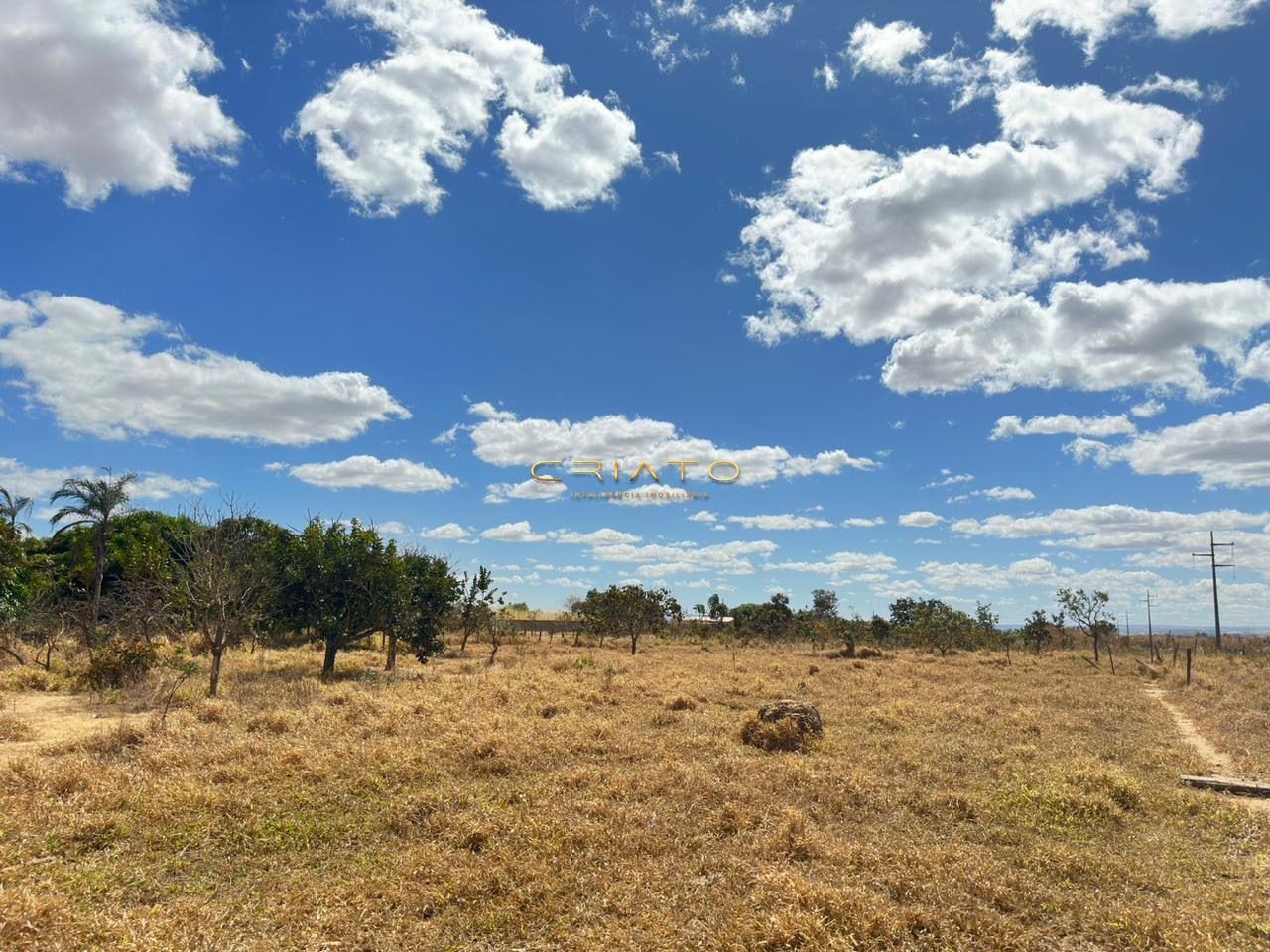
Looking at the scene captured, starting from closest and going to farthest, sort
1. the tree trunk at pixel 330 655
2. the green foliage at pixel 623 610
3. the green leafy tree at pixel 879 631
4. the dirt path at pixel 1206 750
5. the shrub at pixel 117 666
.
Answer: the dirt path at pixel 1206 750, the shrub at pixel 117 666, the tree trunk at pixel 330 655, the green foliage at pixel 623 610, the green leafy tree at pixel 879 631

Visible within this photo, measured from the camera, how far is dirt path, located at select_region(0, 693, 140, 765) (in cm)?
1537

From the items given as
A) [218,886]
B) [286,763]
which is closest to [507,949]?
[218,886]

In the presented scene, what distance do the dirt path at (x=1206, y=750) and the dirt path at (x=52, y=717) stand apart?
23721 millimetres

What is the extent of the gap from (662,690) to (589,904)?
17.2 meters

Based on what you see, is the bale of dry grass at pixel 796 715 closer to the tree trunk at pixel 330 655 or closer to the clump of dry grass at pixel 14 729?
the clump of dry grass at pixel 14 729

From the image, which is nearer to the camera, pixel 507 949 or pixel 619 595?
pixel 507 949

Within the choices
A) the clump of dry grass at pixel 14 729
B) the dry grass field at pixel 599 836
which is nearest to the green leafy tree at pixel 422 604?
the dry grass field at pixel 599 836

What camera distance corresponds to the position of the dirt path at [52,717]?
50.4 ft

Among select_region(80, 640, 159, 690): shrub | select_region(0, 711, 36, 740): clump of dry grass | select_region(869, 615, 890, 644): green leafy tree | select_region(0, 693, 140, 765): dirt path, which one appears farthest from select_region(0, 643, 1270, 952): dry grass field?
select_region(869, 615, 890, 644): green leafy tree

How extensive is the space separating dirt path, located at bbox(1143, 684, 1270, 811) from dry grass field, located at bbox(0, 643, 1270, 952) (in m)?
0.58

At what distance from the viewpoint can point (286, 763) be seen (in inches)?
528

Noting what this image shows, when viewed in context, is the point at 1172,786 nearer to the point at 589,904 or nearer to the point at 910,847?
the point at 910,847

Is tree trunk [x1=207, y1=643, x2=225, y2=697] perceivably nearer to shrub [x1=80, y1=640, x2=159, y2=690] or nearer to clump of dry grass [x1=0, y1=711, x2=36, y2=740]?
shrub [x1=80, y1=640, x2=159, y2=690]

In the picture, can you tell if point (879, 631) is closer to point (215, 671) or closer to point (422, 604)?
point (422, 604)
